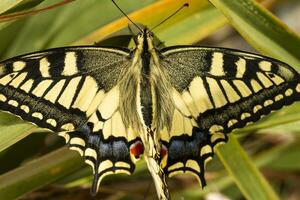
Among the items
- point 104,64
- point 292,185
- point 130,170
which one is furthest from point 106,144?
point 292,185

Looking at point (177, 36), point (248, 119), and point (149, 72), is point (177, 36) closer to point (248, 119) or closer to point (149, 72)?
point (149, 72)

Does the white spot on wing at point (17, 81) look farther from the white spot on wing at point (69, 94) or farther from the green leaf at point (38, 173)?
the green leaf at point (38, 173)

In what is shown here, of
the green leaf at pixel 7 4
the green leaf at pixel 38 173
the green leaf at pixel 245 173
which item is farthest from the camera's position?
the green leaf at pixel 245 173

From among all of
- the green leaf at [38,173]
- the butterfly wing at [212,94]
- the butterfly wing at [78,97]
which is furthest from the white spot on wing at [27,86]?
the butterfly wing at [212,94]

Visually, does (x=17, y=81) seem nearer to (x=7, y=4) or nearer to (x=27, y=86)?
(x=27, y=86)

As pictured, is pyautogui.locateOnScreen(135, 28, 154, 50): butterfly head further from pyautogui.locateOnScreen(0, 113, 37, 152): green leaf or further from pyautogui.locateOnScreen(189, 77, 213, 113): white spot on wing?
pyautogui.locateOnScreen(0, 113, 37, 152): green leaf

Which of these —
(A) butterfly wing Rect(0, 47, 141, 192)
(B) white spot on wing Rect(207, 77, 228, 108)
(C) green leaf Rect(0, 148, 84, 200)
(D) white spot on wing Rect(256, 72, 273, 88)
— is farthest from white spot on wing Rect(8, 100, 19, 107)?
(D) white spot on wing Rect(256, 72, 273, 88)

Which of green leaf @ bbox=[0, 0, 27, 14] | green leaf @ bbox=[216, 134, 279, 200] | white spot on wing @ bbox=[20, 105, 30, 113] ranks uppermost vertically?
green leaf @ bbox=[0, 0, 27, 14]
